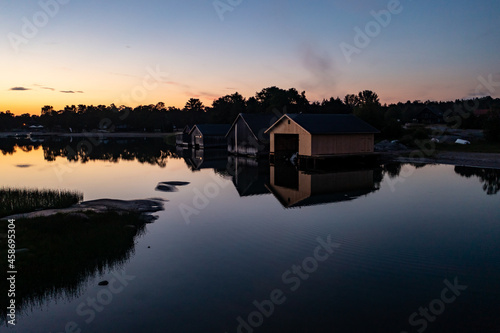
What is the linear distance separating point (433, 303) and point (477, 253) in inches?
208

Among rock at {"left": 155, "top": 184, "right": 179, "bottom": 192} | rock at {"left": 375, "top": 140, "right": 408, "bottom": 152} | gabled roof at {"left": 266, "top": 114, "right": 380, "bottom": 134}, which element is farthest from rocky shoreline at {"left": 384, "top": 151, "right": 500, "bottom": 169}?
rock at {"left": 155, "top": 184, "right": 179, "bottom": 192}

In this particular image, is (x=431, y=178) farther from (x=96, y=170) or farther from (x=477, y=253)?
(x=96, y=170)

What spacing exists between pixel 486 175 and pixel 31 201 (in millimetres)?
38204

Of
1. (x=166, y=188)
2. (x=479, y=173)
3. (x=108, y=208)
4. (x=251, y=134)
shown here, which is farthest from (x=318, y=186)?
(x=251, y=134)

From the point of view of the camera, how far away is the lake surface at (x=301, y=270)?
30.7ft

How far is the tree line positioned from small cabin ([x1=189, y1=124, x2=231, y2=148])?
17.3 m

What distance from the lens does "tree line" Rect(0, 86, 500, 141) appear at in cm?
6397

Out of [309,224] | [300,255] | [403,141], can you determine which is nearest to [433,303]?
[300,255]

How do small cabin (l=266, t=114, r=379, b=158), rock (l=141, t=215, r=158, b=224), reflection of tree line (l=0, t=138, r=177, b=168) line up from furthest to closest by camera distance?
reflection of tree line (l=0, t=138, r=177, b=168) < small cabin (l=266, t=114, r=379, b=158) < rock (l=141, t=215, r=158, b=224)

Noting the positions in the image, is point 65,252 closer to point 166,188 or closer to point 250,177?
point 166,188

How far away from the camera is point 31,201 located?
21594 millimetres

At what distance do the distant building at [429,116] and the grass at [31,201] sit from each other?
94630 mm

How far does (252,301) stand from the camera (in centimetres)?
1031

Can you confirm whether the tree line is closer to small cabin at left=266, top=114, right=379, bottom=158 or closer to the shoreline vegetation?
small cabin at left=266, top=114, right=379, bottom=158
